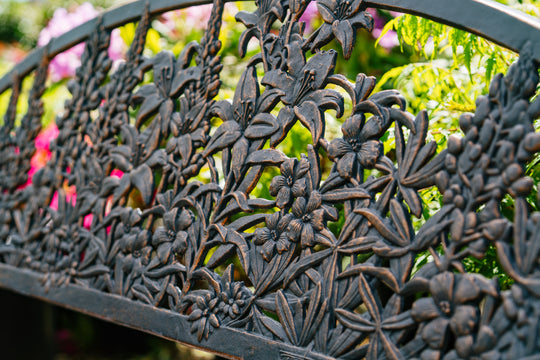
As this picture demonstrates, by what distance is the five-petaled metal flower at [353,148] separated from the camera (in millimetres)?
708

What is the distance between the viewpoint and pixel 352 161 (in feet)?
2.35

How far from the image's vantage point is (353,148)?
73 centimetres

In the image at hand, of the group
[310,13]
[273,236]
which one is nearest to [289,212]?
[273,236]

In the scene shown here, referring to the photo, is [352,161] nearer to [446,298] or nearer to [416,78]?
[446,298]

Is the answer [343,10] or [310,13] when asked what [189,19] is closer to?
[310,13]

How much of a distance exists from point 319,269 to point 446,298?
0.65 feet

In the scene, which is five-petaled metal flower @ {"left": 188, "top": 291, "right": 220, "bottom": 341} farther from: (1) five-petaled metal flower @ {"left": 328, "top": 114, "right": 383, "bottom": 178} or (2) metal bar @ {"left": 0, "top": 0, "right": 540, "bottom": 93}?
(2) metal bar @ {"left": 0, "top": 0, "right": 540, "bottom": 93}

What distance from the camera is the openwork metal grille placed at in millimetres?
Result: 591

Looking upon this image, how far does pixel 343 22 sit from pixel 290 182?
0.86 feet

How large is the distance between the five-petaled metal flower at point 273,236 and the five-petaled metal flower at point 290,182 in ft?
0.08

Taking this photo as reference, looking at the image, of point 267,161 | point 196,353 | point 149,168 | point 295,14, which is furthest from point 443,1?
point 196,353

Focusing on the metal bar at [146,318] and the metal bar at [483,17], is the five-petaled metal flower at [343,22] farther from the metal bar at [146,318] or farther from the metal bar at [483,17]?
the metal bar at [146,318]

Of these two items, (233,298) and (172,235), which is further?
(172,235)

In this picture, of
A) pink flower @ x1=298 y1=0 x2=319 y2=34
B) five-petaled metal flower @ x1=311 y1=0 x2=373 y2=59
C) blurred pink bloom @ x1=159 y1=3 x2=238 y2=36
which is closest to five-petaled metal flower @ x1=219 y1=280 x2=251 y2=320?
five-petaled metal flower @ x1=311 y1=0 x2=373 y2=59
